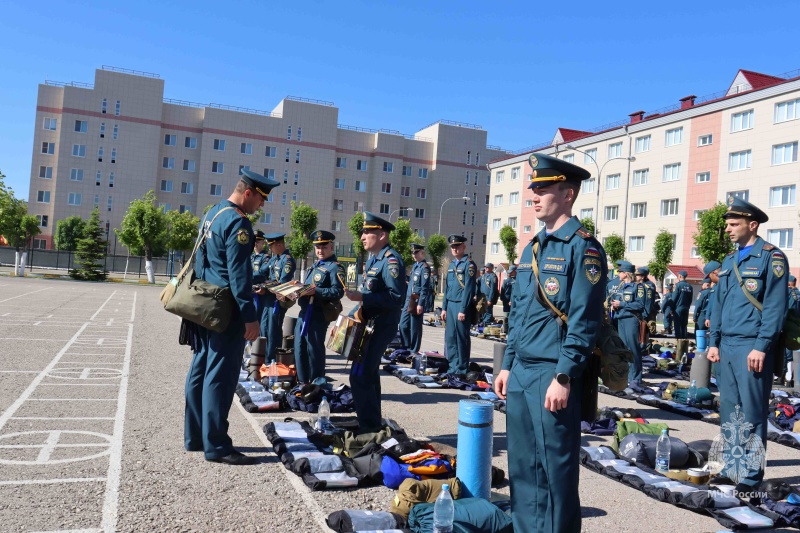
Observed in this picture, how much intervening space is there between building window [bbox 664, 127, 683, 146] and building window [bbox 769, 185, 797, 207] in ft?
28.1

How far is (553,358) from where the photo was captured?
3.75 m

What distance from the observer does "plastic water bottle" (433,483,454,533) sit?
414 cm

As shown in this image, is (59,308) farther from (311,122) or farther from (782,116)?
(311,122)

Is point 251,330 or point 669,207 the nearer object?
point 251,330

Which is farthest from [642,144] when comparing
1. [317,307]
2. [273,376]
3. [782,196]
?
[273,376]

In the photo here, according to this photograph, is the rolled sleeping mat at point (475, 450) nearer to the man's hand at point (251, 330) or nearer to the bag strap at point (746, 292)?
the man's hand at point (251, 330)

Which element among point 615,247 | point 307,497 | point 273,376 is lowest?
point 307,497

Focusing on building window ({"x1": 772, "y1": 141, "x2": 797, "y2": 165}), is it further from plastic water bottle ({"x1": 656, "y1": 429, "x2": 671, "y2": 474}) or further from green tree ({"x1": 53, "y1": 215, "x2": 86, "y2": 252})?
green tree ({"x1": 53, "y1": 215, "x2": 86, "y2": 252})

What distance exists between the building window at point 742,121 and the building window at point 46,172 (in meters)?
68.0

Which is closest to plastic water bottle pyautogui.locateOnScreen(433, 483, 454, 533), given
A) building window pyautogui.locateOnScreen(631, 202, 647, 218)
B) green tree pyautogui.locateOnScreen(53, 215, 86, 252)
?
building window pyautogui.locateOnScreen(631, 202, 647, 218)

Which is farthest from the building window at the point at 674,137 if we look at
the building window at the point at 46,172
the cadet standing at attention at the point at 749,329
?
the building window at the point at 46,172

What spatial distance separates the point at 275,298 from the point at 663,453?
262 inches

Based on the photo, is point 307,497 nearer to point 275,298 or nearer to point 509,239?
point 275,298

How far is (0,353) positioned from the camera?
11.4 metres
